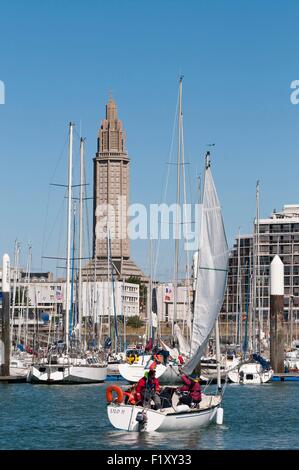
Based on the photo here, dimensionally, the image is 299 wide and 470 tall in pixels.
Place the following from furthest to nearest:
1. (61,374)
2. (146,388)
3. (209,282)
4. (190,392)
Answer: (61,374) < (209,282) < (190,392) < (146,388)

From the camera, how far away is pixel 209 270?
158ft

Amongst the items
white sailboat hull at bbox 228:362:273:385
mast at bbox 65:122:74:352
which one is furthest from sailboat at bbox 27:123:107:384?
white sailboat hull at bbox 228:362:273:385

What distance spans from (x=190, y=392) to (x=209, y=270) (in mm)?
5618

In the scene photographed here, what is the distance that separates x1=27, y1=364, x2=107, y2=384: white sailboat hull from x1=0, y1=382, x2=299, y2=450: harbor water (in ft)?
3.55

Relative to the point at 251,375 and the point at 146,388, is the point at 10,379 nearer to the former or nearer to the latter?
the point at 251,375

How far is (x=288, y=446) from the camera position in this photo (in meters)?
43.2

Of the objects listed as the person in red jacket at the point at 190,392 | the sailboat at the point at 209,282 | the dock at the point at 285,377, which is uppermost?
the sailboat at the point at 209,282

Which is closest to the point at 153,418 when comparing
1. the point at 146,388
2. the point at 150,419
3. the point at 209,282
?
the point at 150,419

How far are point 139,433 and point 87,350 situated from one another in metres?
45.4

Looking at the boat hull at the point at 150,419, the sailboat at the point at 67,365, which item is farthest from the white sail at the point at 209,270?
the sailboat at the point at 67,365

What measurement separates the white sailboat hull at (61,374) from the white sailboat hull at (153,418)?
103ft

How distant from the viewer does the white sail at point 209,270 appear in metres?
47.8

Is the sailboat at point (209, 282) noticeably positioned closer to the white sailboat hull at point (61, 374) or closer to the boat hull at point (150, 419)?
the boat hull at point (150, 419)

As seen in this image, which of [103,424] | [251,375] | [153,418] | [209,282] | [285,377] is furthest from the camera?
[285,377]
